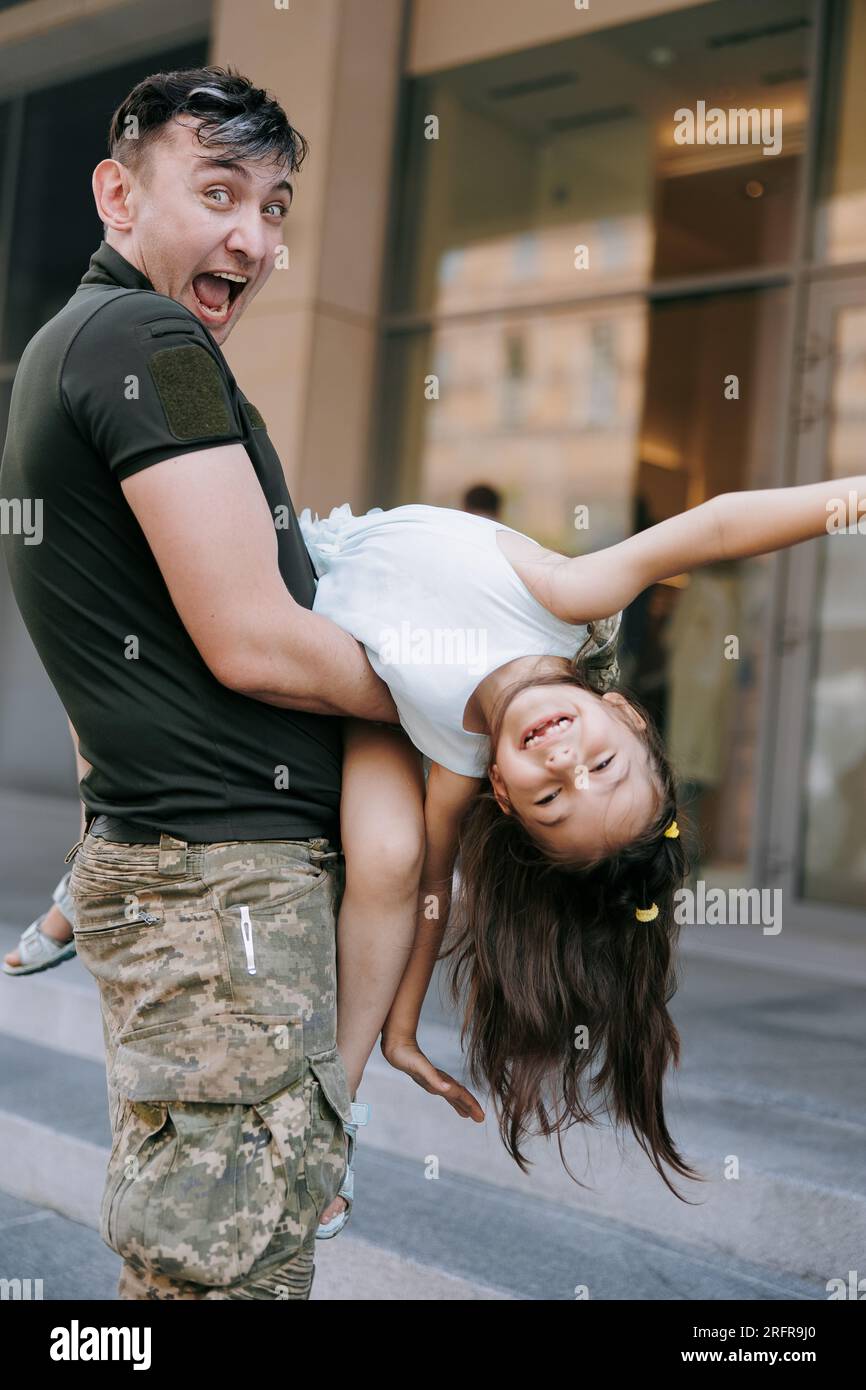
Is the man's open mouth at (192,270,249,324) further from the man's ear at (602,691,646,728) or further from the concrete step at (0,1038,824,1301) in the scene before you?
the concrete step at (0,1038,824,1301)

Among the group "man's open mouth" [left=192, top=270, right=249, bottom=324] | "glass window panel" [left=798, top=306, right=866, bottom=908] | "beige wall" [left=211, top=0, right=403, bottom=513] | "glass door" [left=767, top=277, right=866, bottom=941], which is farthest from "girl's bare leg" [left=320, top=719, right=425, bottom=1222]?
"beige wall" [left=211, top=0, right=403, bottom=513]

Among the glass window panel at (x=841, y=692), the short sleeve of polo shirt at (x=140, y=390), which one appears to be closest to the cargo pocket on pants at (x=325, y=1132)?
the short sleeve of polo shirt at (x=140, y=390)

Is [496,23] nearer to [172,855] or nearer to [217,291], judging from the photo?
[217,291]

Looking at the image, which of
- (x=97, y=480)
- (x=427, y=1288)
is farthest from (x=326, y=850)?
(x=427, y=1288)

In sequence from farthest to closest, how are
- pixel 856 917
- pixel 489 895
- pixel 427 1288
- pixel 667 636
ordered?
1. pixel 667 636
2. pixel 856 917
3. pixel 427 1288
4. pixel 489 895

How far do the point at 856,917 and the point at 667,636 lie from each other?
1.85 m

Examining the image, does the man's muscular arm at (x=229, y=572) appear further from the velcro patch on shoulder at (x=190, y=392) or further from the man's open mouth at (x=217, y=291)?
the man's open mouth at (x=217, y=291)

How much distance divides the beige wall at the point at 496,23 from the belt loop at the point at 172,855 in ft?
22.7

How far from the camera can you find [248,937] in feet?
5.51

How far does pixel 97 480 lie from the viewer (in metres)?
1.64

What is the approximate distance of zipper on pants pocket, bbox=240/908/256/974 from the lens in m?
1.67

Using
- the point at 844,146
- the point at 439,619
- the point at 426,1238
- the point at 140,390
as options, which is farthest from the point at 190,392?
the point at 844,146

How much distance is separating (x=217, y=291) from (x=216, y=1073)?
3.26 feet

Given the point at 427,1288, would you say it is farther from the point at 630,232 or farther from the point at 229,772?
the point at 630,232
